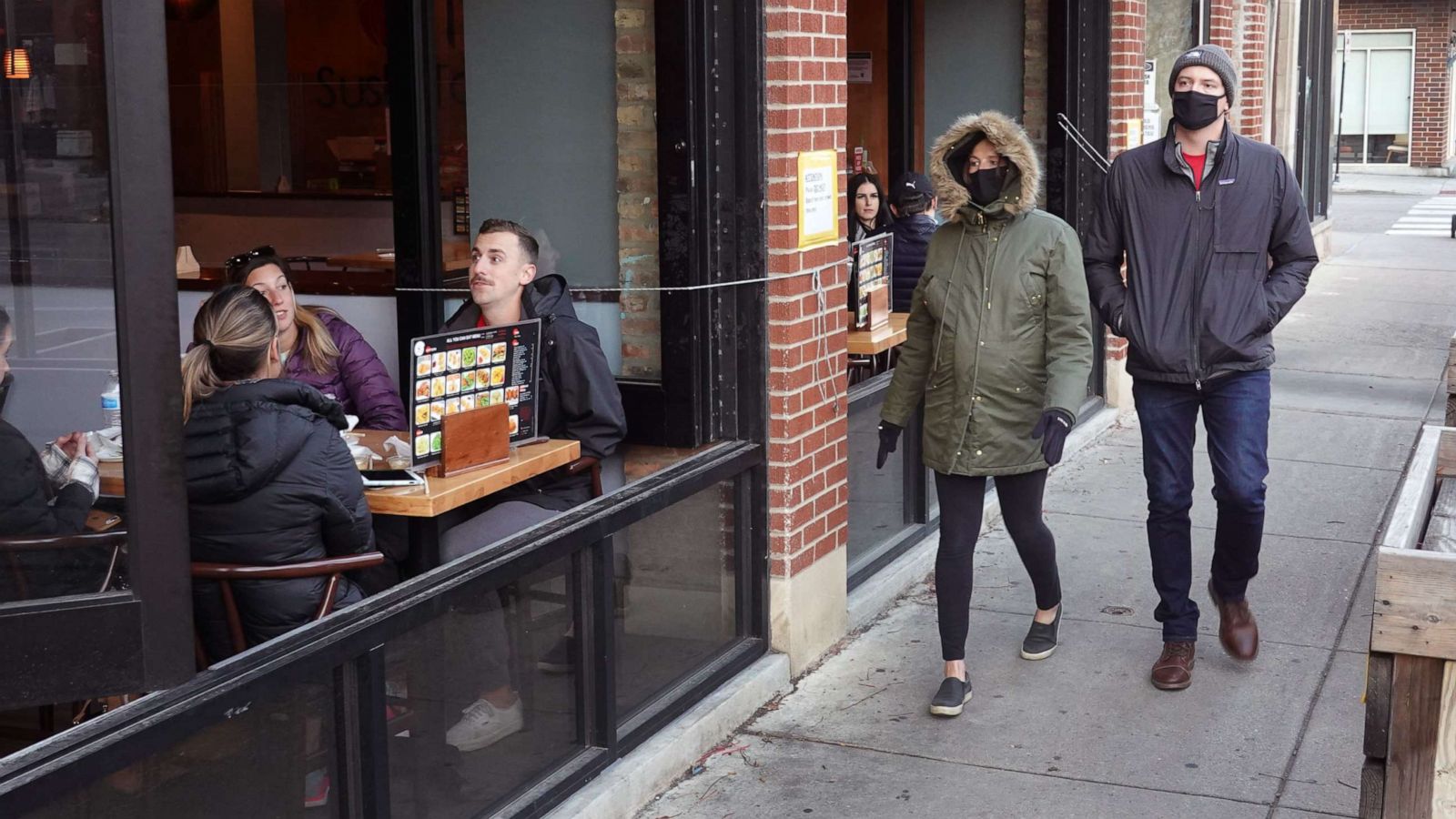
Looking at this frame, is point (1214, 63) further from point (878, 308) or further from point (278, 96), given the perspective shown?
point (278, 96)

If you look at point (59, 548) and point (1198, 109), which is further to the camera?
point (1198, 109)

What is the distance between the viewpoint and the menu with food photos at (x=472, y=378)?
433cm

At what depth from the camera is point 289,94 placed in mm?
11219

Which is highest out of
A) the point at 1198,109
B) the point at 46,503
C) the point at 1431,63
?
the point at 1431,63

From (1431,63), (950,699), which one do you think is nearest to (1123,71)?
(950,699)

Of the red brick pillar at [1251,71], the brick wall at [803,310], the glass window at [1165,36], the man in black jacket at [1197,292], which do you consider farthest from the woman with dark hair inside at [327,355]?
the red brick pillar at [1251,71]

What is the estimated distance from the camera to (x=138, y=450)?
9.52 feet

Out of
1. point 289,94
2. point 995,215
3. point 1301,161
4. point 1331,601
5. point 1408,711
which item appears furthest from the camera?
point 1301,161

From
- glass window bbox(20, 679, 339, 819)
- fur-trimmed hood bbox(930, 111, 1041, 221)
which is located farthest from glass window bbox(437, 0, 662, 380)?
glass window bbox(20, 679, 339, 819)

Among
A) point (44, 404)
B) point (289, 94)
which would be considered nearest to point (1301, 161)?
point (289, 94)

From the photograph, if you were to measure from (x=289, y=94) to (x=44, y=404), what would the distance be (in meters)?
8.35

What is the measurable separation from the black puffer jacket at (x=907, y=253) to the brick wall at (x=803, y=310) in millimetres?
2279

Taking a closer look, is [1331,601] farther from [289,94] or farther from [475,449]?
[289,94]

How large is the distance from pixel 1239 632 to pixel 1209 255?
128 cm
